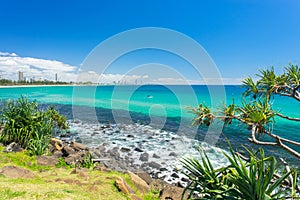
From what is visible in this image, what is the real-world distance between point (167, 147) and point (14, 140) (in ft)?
28.7

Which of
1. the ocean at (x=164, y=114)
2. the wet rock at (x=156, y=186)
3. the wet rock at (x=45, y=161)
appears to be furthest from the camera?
the ocean at (x=164, y=114)

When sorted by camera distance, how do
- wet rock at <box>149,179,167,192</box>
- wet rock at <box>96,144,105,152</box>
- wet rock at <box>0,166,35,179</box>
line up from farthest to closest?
wet rock at <box>96,144,105,152</box>, wet rock at <box>149,179,167,192</box>, wet rock at <box>0,166,35,179</box>

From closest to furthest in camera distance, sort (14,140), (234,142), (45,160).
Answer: (45,160) < (14,140) < (234,142)

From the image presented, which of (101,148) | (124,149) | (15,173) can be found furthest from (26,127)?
(124,149)

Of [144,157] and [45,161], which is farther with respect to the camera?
[144,157]

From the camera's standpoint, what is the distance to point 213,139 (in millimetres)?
15578

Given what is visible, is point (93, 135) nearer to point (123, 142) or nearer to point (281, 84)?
point (123, 142)

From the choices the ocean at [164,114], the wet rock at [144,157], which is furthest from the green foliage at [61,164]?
the wet rock at [144,157]

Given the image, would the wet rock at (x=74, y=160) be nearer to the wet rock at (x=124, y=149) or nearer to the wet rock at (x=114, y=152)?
the wet rock at (x=114, y=152)

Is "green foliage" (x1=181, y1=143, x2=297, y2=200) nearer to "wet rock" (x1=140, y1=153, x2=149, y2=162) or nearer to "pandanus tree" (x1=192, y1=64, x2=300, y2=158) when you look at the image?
"pandanus tree" (x1=192, y1=64, x2=300, y2=158)

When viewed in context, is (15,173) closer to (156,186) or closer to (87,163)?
(87,163)

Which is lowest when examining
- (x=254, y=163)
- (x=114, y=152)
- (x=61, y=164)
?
(x=114, y=152)

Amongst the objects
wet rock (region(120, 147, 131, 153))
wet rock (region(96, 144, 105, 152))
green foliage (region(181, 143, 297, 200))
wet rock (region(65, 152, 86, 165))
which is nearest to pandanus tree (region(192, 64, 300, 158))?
green foliage (region(181, 143, 297, 200))

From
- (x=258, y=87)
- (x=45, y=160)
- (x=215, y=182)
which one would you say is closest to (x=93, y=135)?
(x=45, y=160)
